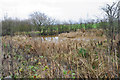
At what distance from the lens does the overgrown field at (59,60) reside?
8.48ft

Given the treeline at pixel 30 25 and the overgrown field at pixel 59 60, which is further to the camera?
the treeline at pixel 30 25

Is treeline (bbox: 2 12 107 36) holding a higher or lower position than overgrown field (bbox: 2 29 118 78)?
higher

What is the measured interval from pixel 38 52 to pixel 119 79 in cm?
310

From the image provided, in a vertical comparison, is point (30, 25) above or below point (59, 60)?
above

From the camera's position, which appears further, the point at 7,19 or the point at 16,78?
the point at 7,19

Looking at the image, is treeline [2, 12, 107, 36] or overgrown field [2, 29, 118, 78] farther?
treeline [2, 12, 107, 36]

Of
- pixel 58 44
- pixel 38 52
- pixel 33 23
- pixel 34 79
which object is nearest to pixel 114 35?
pixel 58 44

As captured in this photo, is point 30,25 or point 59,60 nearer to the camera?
point 59,60

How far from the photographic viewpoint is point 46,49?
453 cm

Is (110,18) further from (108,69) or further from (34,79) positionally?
(34,79)

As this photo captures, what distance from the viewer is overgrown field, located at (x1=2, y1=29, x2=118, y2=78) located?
2.59 meters

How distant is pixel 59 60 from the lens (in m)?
3.66

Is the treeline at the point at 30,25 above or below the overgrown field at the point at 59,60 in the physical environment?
above

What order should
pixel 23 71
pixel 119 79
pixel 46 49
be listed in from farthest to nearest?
pixel 46 49 < pixel 23 71 < pixel 119 79
